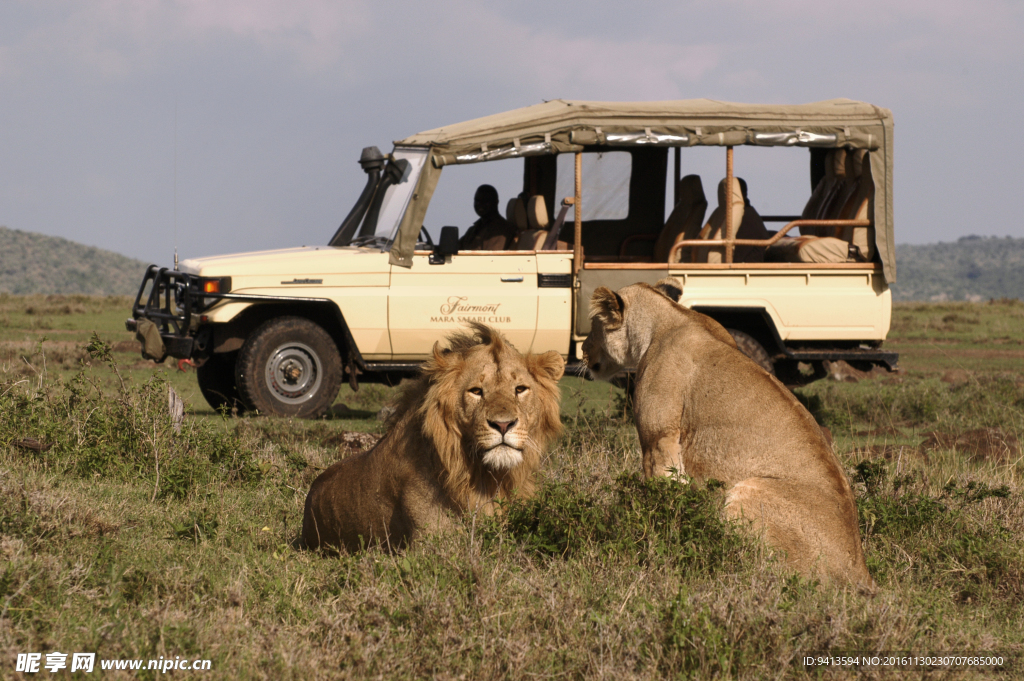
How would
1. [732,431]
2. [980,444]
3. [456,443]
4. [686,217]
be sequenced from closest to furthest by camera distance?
[456,443]
[732,431]
[980,444]
[686,217]

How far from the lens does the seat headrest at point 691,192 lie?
949cm

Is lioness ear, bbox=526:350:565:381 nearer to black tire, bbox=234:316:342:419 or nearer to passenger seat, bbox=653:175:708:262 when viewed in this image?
black tire, bbox=234:316:342:419

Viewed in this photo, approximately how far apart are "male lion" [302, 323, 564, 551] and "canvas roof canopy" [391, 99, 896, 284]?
4460mm

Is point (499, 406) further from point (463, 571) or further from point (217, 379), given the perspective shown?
point (217, 379)

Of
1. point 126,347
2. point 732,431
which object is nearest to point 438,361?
point 732,431

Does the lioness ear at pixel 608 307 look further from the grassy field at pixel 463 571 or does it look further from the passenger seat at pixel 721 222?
the passenger seat at pixel 721 222

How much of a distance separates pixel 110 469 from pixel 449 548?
9.13 feet

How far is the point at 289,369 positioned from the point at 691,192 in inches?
157

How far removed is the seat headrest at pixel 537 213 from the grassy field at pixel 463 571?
2717mm

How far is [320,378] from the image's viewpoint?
8.88 m

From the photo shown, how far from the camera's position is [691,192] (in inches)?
375

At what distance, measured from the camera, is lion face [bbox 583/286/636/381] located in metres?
5.74

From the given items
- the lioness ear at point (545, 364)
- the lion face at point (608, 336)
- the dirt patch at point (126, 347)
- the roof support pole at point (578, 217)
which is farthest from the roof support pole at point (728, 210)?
the dirt patch at point (126, 347)

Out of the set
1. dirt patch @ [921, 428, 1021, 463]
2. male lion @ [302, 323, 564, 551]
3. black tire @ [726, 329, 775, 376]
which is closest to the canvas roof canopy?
black tire @ [726, 329, 775, 376]
